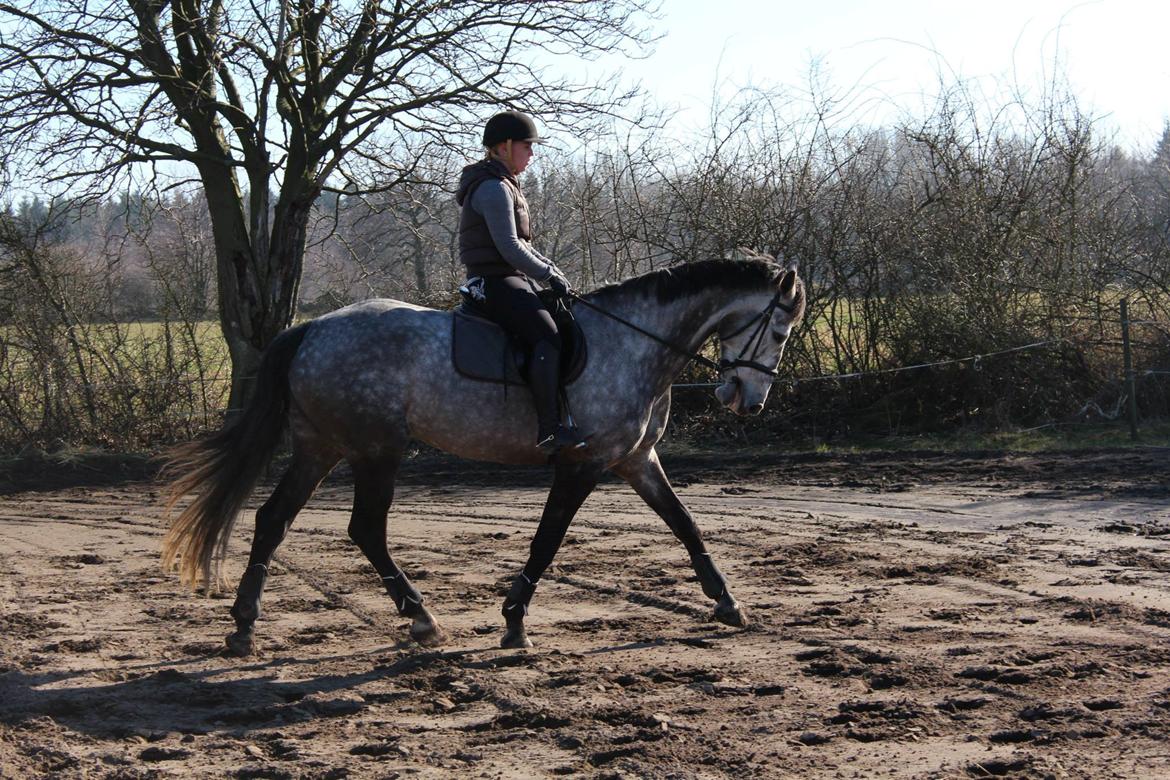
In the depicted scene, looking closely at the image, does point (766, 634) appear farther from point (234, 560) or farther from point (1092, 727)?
point (234, 560)

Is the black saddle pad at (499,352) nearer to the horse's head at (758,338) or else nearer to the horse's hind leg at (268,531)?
the horse's head at (758,338)

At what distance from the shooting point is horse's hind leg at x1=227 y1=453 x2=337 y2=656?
19.8 ft

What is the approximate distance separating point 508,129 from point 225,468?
2.40 metres

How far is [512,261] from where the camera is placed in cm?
591

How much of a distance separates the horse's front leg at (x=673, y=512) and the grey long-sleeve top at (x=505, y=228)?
1266mm

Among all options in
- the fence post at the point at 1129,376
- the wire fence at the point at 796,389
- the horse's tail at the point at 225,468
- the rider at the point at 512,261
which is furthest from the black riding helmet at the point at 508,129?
the fence post at the point at 1129,376

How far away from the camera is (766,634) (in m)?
6.06

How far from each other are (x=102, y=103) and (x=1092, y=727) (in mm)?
12825

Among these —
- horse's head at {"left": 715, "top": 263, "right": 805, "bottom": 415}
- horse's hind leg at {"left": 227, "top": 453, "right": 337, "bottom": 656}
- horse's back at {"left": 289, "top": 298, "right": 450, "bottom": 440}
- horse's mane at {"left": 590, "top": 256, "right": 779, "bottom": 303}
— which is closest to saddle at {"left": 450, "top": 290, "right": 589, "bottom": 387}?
horse's back at {"left": 289, "top": 298, "right": 450, "bottom": 440}

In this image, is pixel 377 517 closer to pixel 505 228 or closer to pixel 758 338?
pixel 505 228

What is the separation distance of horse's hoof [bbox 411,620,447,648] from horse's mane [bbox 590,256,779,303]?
6.50ft

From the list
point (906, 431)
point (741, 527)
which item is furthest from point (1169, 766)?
point (906, 431)

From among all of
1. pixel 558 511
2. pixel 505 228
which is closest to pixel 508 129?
pixel 505 228

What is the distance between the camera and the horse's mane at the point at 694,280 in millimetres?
6480
